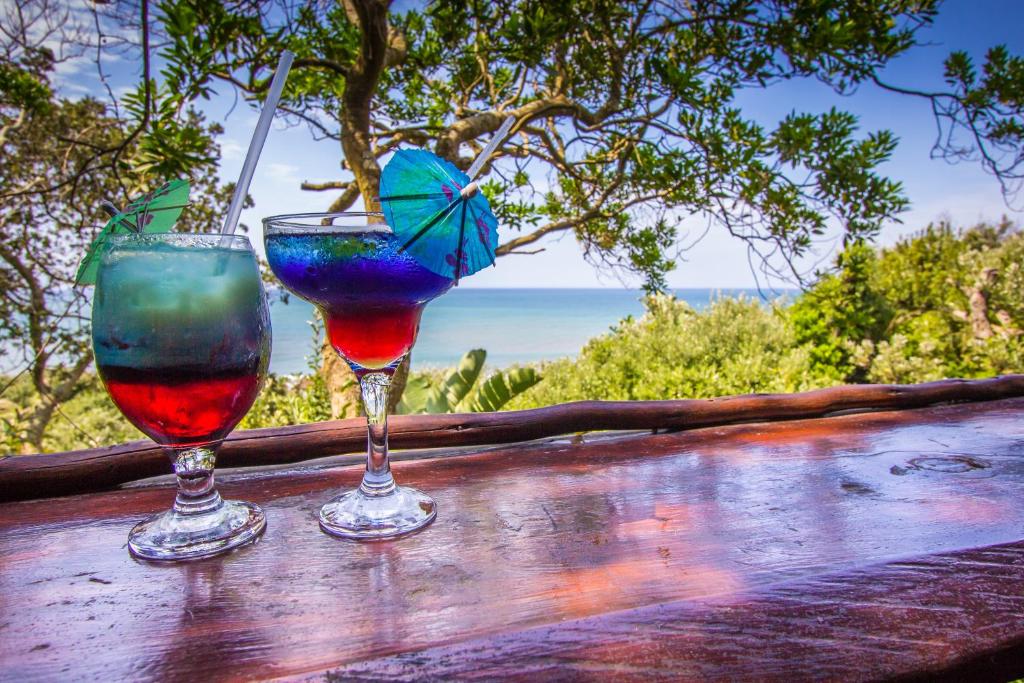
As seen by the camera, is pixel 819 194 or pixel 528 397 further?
pixel 528 397

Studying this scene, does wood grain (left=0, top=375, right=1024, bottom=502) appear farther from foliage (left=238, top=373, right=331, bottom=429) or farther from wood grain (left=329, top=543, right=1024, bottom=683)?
foliage (left=238, top=373, right=331, bottom=429)

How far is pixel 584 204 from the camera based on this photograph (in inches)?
174

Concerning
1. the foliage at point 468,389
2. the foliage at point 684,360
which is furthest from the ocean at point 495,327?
the foliage at point 468,389

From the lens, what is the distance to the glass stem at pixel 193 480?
0.90m

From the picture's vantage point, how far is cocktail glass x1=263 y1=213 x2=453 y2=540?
885mm

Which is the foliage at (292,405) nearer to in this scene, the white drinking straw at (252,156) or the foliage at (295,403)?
the foliage at (295,403)

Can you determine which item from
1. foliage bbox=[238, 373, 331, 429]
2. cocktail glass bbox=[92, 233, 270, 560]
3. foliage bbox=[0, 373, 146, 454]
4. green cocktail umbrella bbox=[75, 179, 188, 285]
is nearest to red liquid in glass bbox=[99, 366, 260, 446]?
cocktail glass bbox=[92, 233, 270, 560]

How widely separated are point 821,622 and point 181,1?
218 cm

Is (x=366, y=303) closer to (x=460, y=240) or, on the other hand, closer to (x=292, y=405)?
(x=460, y=240)

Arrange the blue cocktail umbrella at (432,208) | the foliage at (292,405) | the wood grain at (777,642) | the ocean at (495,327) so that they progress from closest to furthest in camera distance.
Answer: the wood grain at (777,642), the blue cocktail umbrella at (432,208), the foliage at (292,405), the ocean at (495,327)

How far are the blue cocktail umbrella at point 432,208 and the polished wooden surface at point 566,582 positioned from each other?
15.5 inches

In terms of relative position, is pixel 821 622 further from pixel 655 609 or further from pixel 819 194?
pixel 819 194

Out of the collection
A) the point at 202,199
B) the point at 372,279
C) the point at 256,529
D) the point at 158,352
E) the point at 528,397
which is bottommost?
the point at 528,397

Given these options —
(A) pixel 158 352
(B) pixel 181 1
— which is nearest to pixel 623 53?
(B) pixel 181 1
